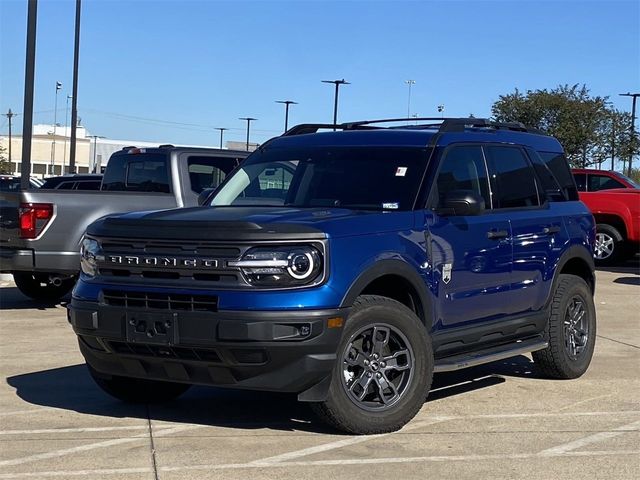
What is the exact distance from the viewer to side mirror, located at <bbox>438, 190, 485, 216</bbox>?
6359mm

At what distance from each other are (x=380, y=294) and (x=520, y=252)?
1481mm

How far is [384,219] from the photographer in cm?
602

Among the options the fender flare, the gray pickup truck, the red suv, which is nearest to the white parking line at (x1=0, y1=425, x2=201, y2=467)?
the fender flare

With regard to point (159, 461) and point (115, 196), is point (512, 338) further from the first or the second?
point (115, 196)

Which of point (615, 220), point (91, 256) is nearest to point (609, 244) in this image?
point (615, 220)

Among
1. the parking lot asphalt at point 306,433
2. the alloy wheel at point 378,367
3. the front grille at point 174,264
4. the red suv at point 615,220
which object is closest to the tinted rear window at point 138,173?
the parking lot asphalt at point 306,433

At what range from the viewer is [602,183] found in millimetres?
19750

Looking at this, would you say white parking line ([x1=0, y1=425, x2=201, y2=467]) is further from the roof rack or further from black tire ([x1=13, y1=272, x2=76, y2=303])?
black tire ([x1=13, y1=272, x2=76, y2=303])

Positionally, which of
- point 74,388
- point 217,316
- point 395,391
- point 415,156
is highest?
point 415,156

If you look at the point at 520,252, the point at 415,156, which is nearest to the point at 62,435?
the point at 415,156

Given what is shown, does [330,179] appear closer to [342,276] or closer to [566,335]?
[342,276]

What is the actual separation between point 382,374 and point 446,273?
35.2 inches

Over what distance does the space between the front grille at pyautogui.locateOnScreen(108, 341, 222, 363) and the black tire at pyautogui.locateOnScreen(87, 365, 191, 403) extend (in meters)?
0.70

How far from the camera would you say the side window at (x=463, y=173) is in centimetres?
670
